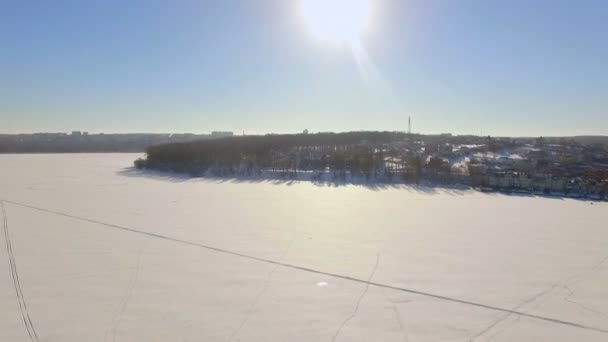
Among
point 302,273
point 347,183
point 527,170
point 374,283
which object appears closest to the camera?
point 374,283

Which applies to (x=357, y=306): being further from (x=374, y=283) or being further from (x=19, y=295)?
(x=19, y=295)

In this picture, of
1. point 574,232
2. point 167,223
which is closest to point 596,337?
point 574,232

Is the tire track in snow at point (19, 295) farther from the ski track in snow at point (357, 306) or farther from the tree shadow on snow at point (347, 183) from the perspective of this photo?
the tree shadow on snow at point (347, 183)

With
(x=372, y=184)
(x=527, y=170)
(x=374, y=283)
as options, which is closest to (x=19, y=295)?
(x=374, y=283)

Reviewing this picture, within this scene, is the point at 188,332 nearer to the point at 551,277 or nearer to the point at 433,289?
the point at 433,289

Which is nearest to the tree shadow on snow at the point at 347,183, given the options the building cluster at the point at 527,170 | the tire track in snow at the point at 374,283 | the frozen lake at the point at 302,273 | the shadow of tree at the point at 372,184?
the shadow of tree at the point at 372,184

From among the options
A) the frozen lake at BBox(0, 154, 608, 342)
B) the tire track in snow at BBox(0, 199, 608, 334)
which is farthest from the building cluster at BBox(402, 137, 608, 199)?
the tire track in snow at BBox(0, 199, 608, 334)

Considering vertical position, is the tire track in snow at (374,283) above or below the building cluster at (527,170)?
below

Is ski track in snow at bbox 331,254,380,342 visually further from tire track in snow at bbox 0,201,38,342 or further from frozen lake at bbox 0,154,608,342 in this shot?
tire track in snow at bbox 0,201,38,342
